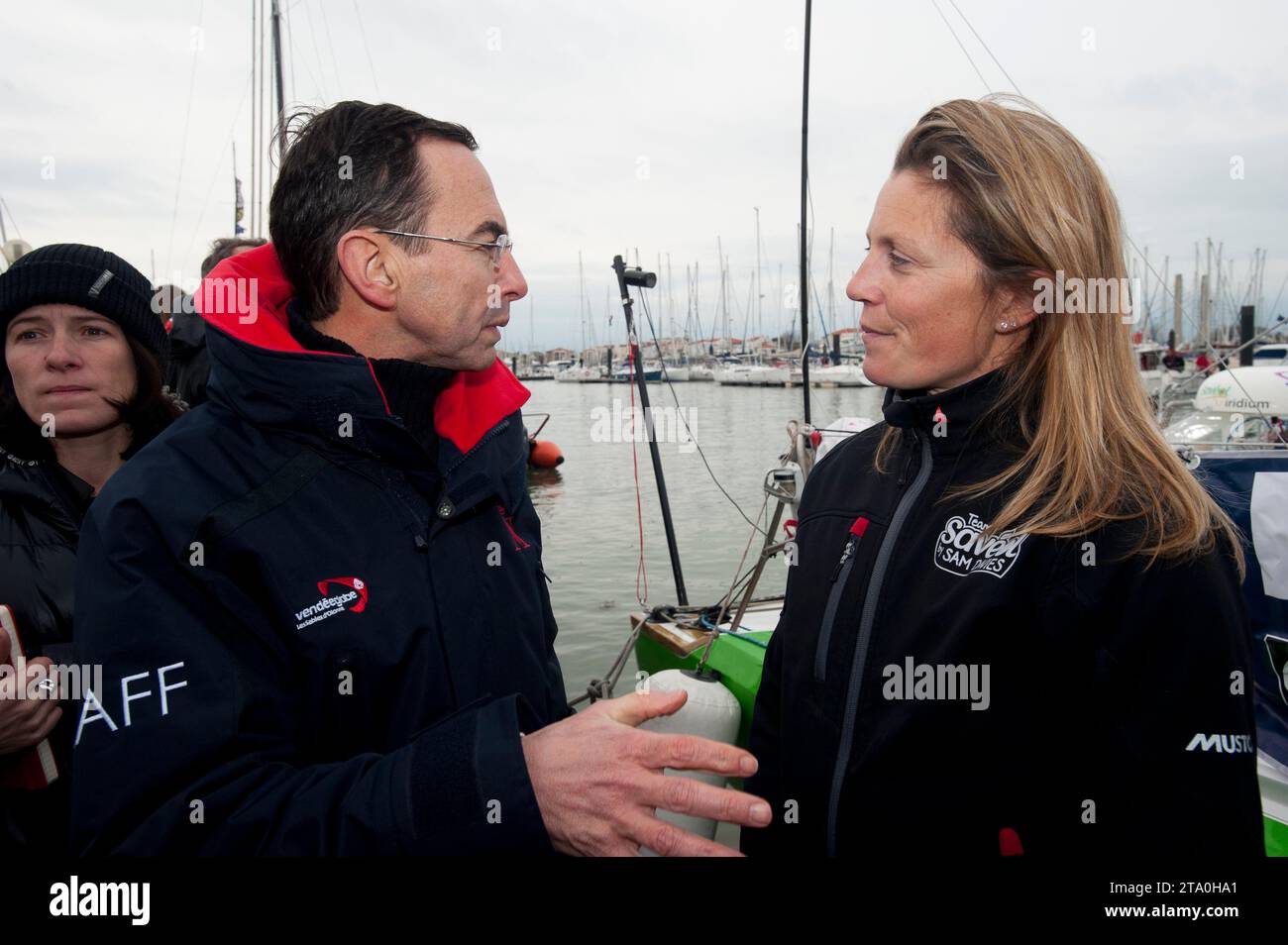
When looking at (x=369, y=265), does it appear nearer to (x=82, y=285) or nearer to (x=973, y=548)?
(x=82, y=285)

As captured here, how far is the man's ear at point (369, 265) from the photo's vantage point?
1809mm

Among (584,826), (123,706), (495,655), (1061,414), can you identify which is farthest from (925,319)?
(123,706)

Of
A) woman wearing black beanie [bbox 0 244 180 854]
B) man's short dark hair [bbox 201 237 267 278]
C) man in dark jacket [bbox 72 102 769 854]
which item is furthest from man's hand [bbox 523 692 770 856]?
man's short dark hair [bbox 201 237 267 278]

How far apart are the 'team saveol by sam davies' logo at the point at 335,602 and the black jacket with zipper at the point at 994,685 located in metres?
1.02

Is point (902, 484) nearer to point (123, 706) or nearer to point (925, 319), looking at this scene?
point (925, 319)

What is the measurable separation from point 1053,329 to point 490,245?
1.29 m

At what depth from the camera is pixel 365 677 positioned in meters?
1.50

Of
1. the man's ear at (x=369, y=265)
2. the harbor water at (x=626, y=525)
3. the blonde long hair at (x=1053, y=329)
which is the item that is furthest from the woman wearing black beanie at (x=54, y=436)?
the harbor water at (x=626, y=525)

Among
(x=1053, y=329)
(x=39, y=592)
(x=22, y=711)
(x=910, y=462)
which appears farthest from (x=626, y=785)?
(x=39, y=592)

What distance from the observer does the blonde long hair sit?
5.47 feet

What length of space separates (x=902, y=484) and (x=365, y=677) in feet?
4.08

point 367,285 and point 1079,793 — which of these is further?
point 367,285

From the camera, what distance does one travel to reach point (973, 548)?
1711 millimetres
